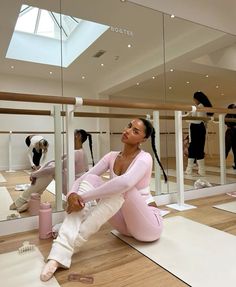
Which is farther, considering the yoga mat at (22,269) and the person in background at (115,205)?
the person in background at (115,205)

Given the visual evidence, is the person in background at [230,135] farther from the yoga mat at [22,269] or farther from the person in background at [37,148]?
the yoga mat at [22,269]

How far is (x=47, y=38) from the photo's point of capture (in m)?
2.11

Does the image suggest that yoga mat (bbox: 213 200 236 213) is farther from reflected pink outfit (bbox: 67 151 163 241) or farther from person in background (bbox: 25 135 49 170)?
person in background (bbox: 25 135 49 170)

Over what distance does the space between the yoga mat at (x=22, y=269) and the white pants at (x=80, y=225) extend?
0.40 ft

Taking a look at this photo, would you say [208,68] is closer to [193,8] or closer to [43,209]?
[193,8]

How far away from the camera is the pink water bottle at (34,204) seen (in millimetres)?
1895

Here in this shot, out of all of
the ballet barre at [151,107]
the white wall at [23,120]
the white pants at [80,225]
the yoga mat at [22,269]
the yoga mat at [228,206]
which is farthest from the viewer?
the yoga mat at [228,206]

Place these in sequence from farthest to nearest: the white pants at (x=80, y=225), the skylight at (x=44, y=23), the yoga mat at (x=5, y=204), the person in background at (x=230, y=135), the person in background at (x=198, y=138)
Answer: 1. the person in background at (x=230, y=135)
2. the person in background at (x=198, y=138)
3. the skylight at (x=44, y=23)
4. the yoga mat at (x=5, y=204)
5. the white pants at (x=80, y=225)

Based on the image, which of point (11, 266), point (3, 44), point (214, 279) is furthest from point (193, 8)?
point (11, 266)

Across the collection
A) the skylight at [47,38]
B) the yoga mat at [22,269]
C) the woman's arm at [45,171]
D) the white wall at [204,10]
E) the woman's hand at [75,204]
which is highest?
the white wall at [204,10]

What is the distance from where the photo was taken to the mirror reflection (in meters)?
2.03

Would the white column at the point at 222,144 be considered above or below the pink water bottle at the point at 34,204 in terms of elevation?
above

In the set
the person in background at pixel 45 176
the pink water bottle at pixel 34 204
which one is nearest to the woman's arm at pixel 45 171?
the person in background at pixel 45 176

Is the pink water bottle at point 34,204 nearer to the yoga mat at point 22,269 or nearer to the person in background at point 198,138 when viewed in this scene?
the yoga mat at point 22,269
